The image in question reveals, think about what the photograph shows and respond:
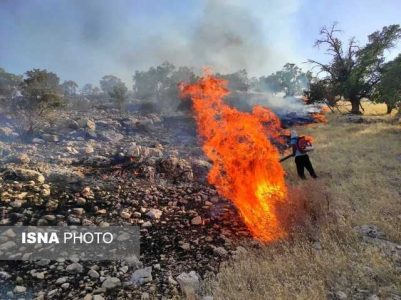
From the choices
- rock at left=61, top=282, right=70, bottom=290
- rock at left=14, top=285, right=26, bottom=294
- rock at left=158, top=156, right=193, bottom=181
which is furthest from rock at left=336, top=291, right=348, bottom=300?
rock at left=158, top=156, right=193, bottom=181

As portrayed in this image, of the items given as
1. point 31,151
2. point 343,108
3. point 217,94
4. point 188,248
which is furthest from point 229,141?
point 343,108

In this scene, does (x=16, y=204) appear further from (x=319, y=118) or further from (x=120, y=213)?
(x=319, y=118)

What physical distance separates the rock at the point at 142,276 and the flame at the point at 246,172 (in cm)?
246

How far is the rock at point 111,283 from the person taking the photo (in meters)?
4.93

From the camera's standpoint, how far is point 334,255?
5262mm

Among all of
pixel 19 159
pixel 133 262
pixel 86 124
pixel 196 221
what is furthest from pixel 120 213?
pixel 86 124

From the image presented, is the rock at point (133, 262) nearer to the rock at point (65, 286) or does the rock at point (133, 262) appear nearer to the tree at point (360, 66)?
the rock at point (65, 286)

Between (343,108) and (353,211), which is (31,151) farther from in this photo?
(343,108)

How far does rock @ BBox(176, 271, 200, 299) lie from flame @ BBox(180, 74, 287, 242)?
1961 millimetres

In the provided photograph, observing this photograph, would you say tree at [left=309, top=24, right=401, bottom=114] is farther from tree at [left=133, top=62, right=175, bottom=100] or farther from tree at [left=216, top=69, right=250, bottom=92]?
tree at [left=133, top=62, right=175, bottom=100]

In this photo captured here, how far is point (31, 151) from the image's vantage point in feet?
39.0

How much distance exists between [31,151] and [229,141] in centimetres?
740

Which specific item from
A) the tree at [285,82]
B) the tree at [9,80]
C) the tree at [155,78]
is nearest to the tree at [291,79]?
the tree at [285,82]

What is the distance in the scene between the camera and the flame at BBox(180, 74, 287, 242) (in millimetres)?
7250
